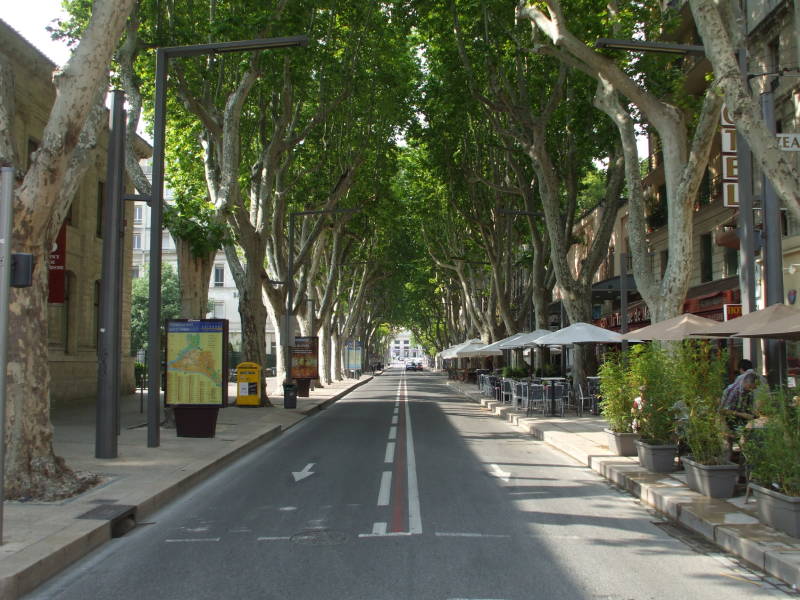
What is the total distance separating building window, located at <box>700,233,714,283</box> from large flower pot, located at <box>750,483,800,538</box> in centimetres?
2089

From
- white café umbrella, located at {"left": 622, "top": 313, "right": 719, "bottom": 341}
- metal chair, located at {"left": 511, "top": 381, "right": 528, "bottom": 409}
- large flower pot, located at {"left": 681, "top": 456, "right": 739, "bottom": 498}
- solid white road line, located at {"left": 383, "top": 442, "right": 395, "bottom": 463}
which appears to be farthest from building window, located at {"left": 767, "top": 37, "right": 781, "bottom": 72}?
large flower pot, located at {"left": 681, "top": 456, "right": 739, "bottom": 498}

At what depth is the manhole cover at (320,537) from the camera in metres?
6.81

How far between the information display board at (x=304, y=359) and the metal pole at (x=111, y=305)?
19.1 metres

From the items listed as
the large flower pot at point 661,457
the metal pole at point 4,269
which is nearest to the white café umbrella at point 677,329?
the large flower pot at point 661,457

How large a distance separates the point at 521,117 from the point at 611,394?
Answer: 11020mm

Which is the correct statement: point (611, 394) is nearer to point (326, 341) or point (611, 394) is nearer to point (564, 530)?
point (564, 530)

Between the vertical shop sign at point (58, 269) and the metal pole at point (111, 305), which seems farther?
the vertical shop sign at point (58, 269)

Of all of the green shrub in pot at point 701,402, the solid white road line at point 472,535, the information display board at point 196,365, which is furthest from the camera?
the information display board at point 196,365

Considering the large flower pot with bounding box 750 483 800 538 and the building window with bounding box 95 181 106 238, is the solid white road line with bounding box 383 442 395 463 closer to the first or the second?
the large flower pot with bounding box 750 483 800 538

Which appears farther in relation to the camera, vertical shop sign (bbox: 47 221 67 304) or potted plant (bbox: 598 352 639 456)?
vertical shop sign (bbox: 47 221 67 304)

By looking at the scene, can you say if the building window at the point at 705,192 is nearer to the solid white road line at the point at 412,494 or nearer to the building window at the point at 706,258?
the building window at the point at 706,258

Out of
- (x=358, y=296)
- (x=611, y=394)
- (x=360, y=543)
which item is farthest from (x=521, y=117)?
(x=358, y=296)

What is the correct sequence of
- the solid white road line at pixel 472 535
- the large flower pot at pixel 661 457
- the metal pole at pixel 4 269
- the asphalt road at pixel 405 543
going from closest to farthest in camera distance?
the asphalt road at pixel 405 543 < the metal pole at pixel 4 269 < the solid white road line at pixel 472 535 < the large flower pot at pixel 661 457

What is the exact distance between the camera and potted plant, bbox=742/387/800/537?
21.1 feet
